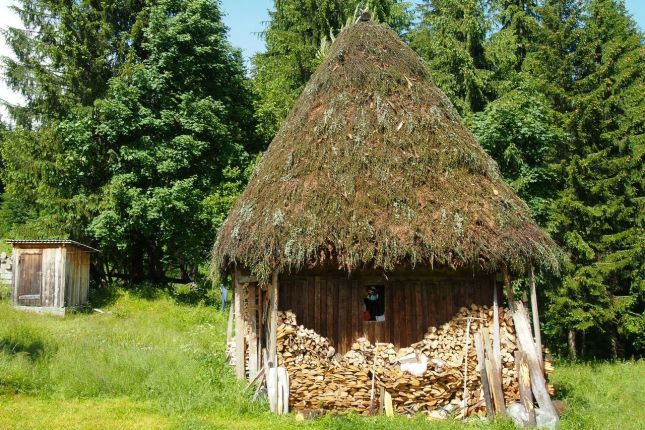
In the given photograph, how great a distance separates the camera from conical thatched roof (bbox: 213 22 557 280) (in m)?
9.58

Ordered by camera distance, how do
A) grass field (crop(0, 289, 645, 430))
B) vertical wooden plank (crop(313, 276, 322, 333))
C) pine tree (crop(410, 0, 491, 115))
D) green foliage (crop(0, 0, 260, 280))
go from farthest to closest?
pine tree (crop(410, 0, 491, 115)) → green foliage (crop(0, 0, 260, 280)) → vertical wooden plank (crop(313, 276, 322, 333)) → grass field (crop(0, 289, 645, 430))

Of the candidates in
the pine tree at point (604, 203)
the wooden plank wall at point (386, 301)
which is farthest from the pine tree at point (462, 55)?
the wooden plank wall at point (386, 301)

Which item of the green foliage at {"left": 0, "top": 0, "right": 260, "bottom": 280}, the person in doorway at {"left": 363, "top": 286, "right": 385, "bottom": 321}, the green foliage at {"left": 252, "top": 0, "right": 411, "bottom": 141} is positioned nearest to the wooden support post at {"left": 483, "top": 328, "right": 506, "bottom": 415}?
the person in doorway at {"left": 363, "top": 286, "right": 385, "bottom": 321}

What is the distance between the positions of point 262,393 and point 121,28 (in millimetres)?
18166

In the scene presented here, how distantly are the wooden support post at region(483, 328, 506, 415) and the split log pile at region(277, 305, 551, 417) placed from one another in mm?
263

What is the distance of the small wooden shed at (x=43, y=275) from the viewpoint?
715 inches

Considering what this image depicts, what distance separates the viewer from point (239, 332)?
1161 centimetres

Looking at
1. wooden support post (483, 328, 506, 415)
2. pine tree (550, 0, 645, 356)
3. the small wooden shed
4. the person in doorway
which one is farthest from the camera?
the small wooden shed

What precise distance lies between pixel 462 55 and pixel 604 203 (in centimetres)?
781

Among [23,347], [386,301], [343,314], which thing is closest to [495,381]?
[386,301]

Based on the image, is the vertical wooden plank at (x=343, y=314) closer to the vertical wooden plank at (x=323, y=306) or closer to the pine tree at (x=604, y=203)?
the vertical wooden plank at (x=323, y=306)

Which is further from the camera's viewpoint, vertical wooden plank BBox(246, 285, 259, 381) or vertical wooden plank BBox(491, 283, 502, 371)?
vertical wooden plank BBox(246, 285, 259, 381)

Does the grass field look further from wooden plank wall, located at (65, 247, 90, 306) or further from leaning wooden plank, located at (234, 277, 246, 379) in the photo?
wooden plank wall, located at (65, 247, 90, 306)

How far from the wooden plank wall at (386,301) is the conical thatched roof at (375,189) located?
76 cm
